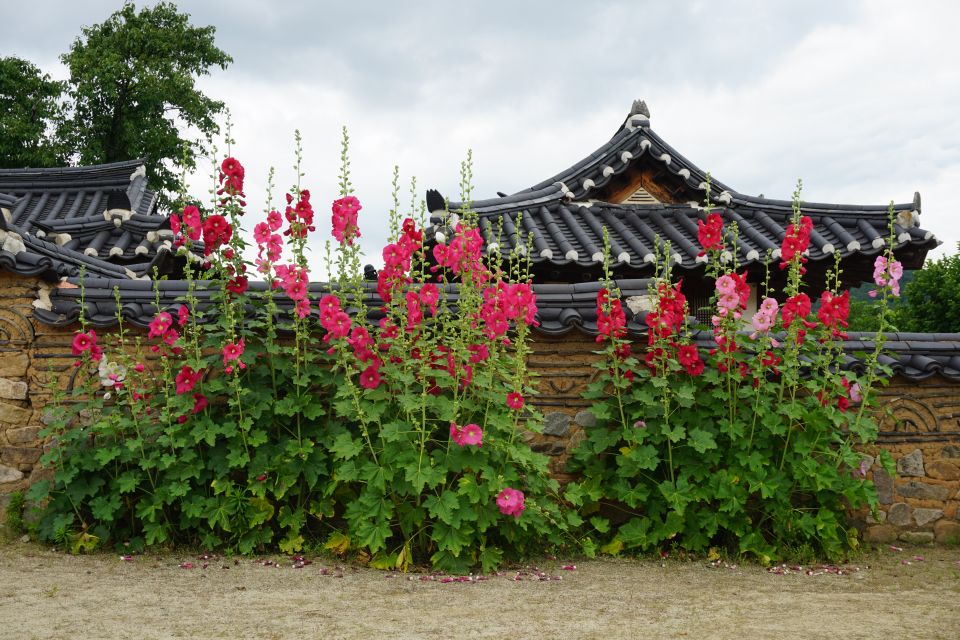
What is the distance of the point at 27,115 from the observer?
19.2 meters

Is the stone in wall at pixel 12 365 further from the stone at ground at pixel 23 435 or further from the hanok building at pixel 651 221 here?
the hanok building at pixel 651 221

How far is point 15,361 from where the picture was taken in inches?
228

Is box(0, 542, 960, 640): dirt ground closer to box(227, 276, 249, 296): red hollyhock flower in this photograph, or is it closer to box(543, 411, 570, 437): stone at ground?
box(543, 411, 570, 437): stone at ground

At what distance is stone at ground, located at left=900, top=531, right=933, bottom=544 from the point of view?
630cm

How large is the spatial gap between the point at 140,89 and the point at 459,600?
18560mm

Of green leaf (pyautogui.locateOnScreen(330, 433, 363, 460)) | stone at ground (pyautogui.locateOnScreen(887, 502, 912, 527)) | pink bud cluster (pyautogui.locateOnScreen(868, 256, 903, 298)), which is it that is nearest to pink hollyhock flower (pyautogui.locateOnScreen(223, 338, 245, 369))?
green leaf (pyautogui.locateOnScreen(330, 433, 363, 460))

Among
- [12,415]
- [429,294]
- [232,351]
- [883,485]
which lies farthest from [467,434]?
[883,485]

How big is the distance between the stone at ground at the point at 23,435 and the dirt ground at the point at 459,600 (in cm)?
75

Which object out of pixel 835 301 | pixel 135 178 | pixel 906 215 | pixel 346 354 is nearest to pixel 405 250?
pixel 346 354

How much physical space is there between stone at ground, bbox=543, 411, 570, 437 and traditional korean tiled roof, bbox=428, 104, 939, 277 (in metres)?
2.58

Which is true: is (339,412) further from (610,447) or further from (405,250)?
(610,447)

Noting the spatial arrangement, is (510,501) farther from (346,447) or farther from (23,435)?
(23,435)

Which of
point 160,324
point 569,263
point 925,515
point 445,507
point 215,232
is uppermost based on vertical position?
point 569,263

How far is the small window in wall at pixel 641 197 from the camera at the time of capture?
10234mm
